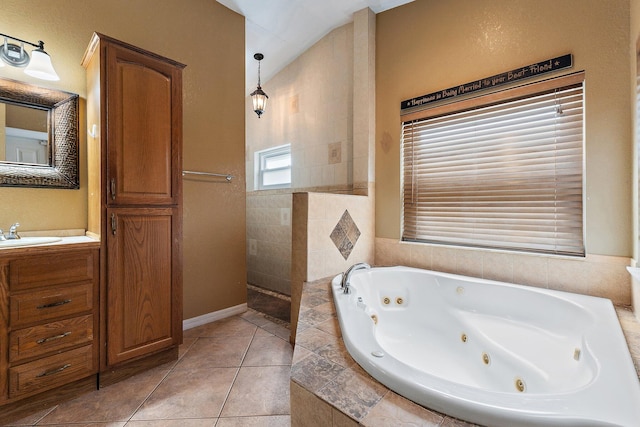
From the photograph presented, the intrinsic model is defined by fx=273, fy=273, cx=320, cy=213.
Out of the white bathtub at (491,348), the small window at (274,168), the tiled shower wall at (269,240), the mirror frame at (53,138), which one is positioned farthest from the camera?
the small window at (274,168)

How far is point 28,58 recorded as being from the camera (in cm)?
162

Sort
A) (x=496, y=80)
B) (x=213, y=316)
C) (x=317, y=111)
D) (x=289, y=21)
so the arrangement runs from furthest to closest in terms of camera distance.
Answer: (x=317, y=111) → (x=289, y=21) → (x=213, y=316) → (x=496, y=80)

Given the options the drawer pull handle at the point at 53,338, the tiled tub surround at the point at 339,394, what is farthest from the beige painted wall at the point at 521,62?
the drawer pull handle at the point at 53,338

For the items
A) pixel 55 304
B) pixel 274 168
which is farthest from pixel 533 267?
pixel 274 168

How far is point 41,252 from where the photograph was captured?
1347 millimetres

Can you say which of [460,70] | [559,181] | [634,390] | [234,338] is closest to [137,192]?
[234,338]

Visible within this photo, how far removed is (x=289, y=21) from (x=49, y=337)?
2954 millimetres

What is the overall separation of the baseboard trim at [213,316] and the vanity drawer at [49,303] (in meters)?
0.89

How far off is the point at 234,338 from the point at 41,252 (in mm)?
1302

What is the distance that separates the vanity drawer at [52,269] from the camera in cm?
129

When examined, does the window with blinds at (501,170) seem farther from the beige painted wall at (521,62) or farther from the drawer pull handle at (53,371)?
the drawer pull handle at (53,371)

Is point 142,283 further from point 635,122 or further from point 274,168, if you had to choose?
point 635,122

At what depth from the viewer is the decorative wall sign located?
1638 mm

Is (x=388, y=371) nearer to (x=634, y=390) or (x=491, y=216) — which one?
(x=634, y=390)
